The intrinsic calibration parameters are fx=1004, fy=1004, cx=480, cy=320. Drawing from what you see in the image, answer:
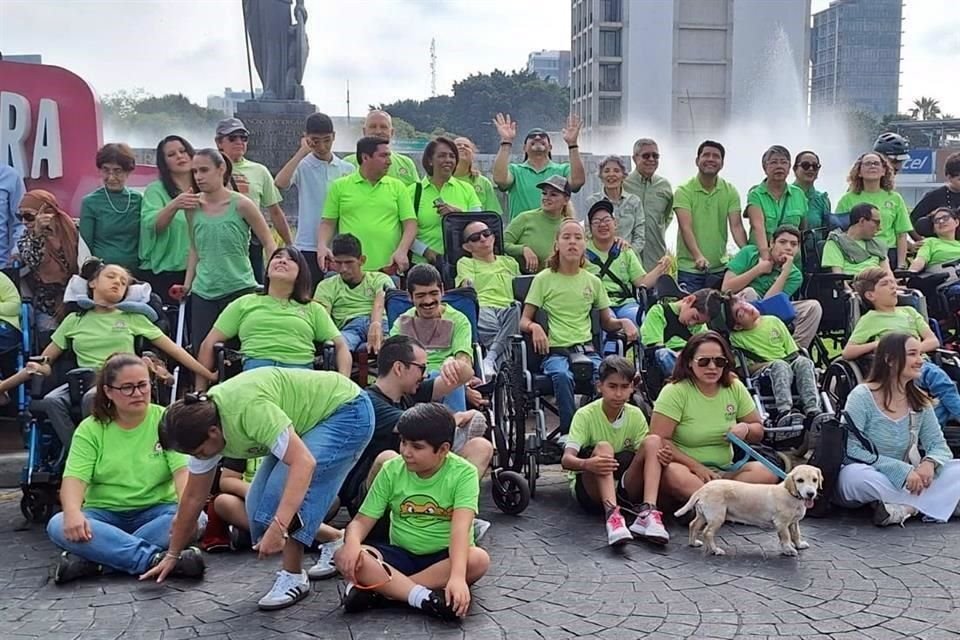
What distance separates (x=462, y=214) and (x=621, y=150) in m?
53.7

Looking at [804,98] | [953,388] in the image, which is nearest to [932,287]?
[953,388]

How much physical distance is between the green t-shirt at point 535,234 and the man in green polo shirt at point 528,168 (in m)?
0.72

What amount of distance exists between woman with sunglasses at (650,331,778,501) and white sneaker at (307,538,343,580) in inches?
72.6

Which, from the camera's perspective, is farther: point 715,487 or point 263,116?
point 263,116

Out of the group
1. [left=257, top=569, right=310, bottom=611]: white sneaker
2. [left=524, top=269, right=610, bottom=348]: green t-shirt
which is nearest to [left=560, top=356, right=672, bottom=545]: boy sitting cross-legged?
[left=524, top=269, right=610, bottom=348]: green t-shirt

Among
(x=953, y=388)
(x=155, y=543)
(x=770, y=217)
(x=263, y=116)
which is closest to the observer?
(x=155, y=543)

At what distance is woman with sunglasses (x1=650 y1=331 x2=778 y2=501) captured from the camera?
538 centimetres

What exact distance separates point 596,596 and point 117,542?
2.15 m

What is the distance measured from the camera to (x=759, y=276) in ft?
23.6

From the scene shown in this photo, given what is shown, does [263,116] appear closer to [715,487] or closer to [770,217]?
[770,217]

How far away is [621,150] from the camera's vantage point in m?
59.5

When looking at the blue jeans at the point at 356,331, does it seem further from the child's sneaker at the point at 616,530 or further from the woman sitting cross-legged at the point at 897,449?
the woman sitting cross-legged at the point at 897,449

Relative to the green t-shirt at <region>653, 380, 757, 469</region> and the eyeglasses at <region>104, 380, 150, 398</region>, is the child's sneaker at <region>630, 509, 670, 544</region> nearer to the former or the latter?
the green t-shirt at <region>653, 380, 757, 469</region>

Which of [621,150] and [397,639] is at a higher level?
[621,150]
